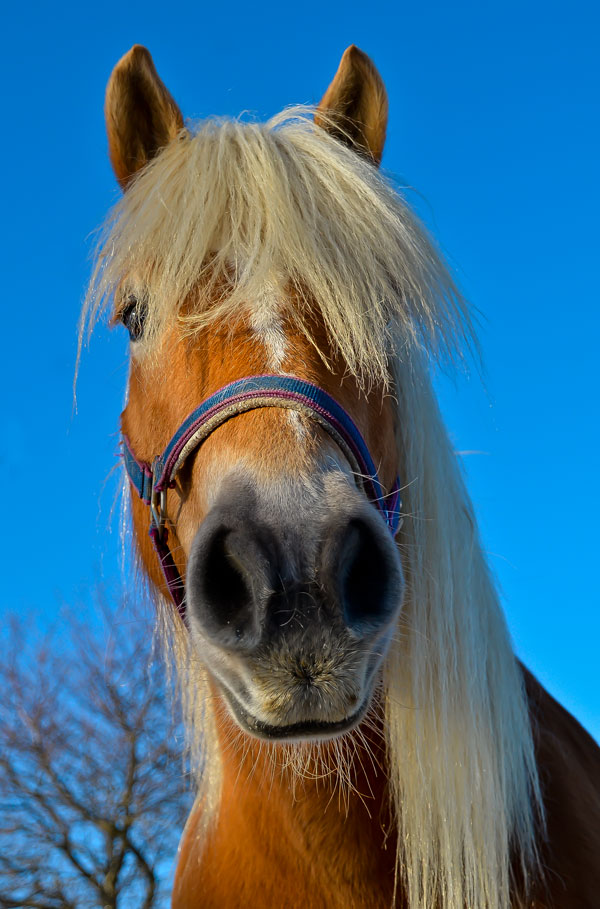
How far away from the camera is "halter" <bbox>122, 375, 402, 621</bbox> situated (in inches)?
79.9

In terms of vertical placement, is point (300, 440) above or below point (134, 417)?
below

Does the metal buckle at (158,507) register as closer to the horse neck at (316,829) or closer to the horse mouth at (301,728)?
the horse neck at (316,829)

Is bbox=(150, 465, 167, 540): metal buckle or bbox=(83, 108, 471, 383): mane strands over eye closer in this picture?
bbox=(83, 108, 471, 383): mane strands over eye

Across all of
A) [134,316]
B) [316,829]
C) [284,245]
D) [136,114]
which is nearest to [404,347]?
[284,245]

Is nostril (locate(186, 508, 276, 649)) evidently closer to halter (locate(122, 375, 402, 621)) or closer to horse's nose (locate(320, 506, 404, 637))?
horse's nose (locate(320, 506, 404, 637))

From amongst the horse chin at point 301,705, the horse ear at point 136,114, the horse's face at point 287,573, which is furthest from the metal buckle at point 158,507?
the horse ear at point 136,114

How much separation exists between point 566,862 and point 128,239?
2.59 meters

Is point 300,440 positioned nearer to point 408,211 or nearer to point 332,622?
point 332,622

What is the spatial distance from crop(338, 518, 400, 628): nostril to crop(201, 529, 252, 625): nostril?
239 mm

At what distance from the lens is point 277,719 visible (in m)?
1.67

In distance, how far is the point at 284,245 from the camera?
2340 mm

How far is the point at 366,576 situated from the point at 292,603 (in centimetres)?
24

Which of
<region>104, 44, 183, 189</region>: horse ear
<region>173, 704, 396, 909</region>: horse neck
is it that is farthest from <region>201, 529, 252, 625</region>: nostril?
<region>104, 44, 183, 189</region>: horse ear

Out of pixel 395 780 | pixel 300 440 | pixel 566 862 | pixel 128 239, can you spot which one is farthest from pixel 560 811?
pixel 128 239
